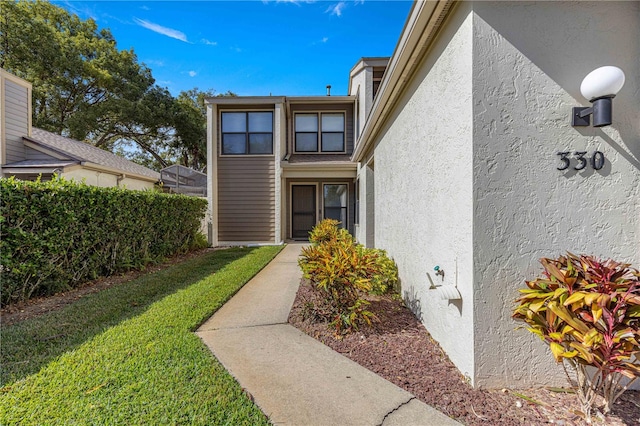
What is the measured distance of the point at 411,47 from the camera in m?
3.09

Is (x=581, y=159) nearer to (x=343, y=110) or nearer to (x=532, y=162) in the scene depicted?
(x=532, y=162)

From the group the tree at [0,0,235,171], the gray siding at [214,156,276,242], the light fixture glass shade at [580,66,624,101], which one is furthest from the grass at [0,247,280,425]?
the tree at [0,0,235,171]

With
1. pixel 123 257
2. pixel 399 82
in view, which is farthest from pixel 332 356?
pixel 123 257

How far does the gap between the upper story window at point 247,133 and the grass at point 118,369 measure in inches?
297

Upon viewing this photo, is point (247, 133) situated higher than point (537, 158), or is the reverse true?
point (247, 133)

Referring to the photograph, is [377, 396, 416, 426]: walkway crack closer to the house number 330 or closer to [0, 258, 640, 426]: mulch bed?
[0, 258, 640, 426]: mulch bed

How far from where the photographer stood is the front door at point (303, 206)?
11.9 m

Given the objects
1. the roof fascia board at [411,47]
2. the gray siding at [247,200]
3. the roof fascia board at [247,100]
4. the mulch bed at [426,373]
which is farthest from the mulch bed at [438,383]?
the roof fascia board at [247,100]

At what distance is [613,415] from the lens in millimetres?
1901

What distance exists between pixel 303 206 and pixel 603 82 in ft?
33.9

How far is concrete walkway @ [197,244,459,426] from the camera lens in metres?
1.95

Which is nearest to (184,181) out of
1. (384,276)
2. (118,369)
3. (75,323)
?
(75,323)

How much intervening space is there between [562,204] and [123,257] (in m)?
7.06

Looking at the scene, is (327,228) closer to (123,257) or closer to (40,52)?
(123,257)
